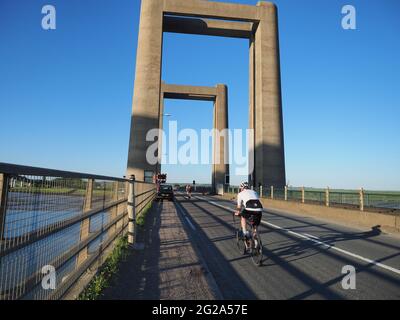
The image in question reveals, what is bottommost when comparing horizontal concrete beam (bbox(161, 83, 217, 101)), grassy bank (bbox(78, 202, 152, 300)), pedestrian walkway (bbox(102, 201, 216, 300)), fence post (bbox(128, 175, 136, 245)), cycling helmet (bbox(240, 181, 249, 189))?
pedestrian walkway (bbox(102, 201, 216, 300))

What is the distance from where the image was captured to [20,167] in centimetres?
307

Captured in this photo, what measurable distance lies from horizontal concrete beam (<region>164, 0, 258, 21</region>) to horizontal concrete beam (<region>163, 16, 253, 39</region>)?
11.3ft

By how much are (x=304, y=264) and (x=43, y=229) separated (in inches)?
229

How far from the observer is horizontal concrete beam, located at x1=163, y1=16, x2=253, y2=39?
48.3 m

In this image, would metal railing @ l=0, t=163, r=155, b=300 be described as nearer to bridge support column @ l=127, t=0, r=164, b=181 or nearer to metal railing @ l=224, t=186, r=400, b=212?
metal railing @ l=224, t=186, r=400, b=212

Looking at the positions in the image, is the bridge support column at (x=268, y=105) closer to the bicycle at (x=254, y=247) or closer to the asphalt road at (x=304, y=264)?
the asphalt road at (x=304, y=264)

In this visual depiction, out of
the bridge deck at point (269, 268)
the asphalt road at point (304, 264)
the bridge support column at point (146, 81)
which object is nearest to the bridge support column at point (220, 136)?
the bridge support column at point (146, 81)

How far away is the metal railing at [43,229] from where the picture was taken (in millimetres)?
2916

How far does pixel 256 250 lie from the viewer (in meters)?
7.85

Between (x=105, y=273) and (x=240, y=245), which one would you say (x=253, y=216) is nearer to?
(x=240, y=245)

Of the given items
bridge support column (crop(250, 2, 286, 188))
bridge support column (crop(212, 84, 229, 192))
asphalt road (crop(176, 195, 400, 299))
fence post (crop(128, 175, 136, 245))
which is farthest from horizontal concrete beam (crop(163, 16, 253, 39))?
fence post (crop(128, 175, 136, 245))

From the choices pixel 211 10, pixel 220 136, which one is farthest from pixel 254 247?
pixel 220 136
